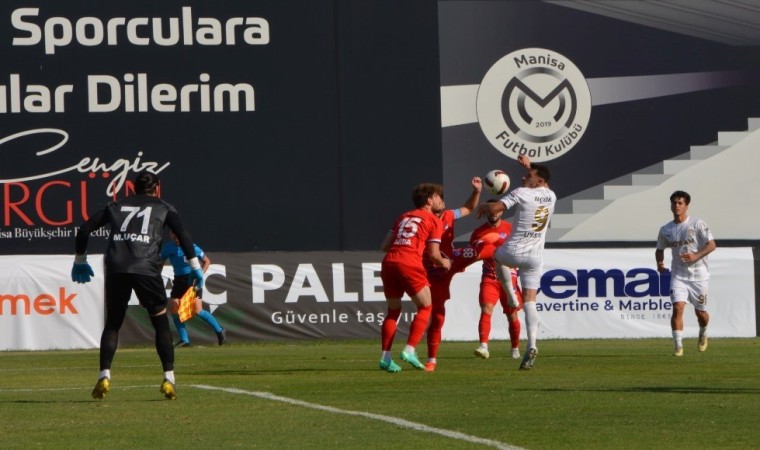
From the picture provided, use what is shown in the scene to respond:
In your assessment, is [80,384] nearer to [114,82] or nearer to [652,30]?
[114,82]

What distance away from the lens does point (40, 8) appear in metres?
26.2

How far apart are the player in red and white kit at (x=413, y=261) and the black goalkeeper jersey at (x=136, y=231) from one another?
3397 millimetres

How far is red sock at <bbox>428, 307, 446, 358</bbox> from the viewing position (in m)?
15.4

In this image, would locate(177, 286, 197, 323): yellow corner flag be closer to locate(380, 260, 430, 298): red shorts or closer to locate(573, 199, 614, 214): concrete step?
locate(573, 199, 614, 214): concrete step

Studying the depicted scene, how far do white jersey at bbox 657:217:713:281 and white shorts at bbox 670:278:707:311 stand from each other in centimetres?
7

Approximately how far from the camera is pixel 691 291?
19.4 m

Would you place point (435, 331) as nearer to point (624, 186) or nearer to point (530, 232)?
point (530, 232)

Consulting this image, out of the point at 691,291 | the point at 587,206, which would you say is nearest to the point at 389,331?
the point at 691,291

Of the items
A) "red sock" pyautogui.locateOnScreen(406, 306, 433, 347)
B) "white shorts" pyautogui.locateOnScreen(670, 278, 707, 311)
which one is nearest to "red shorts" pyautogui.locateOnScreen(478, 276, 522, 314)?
"white shorts" pyautogui.locateOnScreen(670, 278, 707, 311)

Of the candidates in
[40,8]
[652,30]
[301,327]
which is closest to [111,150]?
[40,8]

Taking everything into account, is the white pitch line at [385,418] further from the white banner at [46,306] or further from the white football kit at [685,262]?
the white banner at [46,306]

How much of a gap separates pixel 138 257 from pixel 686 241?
31.3 feet

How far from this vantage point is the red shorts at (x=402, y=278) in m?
14.7

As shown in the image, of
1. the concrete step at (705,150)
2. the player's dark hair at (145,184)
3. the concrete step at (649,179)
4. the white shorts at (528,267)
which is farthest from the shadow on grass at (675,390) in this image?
the concrete step at (705,150)
